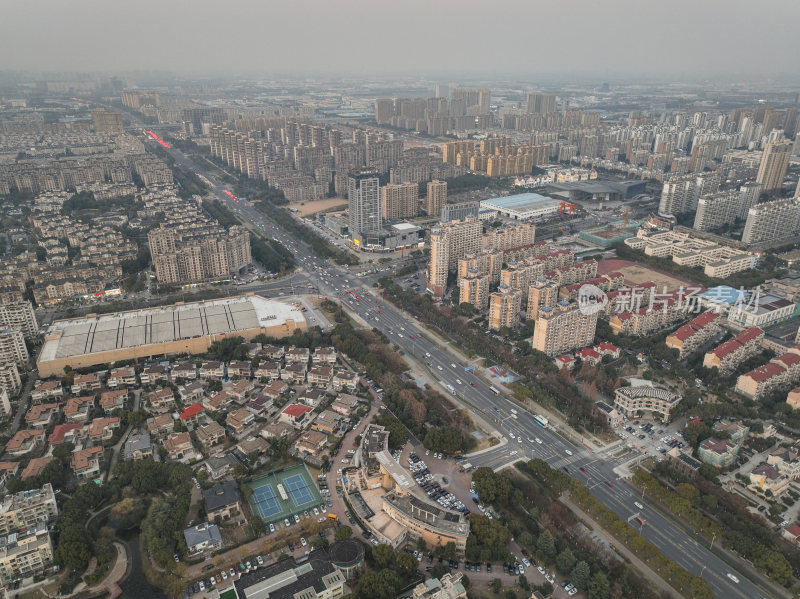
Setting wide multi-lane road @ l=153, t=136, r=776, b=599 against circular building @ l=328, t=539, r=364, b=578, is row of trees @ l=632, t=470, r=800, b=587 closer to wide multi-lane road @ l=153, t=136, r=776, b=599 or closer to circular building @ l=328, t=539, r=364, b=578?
wide multi-lane road @ l=153, t=136, r=776, b=599

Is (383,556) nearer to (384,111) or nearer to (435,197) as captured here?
(435,197)

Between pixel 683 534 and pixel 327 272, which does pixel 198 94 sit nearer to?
pixel 327 272

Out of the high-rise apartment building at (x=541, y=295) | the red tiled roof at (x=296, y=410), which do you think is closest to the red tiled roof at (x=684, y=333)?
the high-rise apartment building at (x=541, y=295)

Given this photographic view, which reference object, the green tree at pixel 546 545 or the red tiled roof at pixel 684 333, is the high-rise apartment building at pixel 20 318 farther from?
the red tiled roof at pixel 684 333

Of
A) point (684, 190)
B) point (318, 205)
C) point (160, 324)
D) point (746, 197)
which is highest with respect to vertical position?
point (684, 190)

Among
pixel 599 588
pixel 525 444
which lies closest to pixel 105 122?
pixel 525 444

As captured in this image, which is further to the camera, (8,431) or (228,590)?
(8,431)

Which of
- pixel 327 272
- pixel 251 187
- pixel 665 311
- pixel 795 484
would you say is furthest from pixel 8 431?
pixel 251 187
